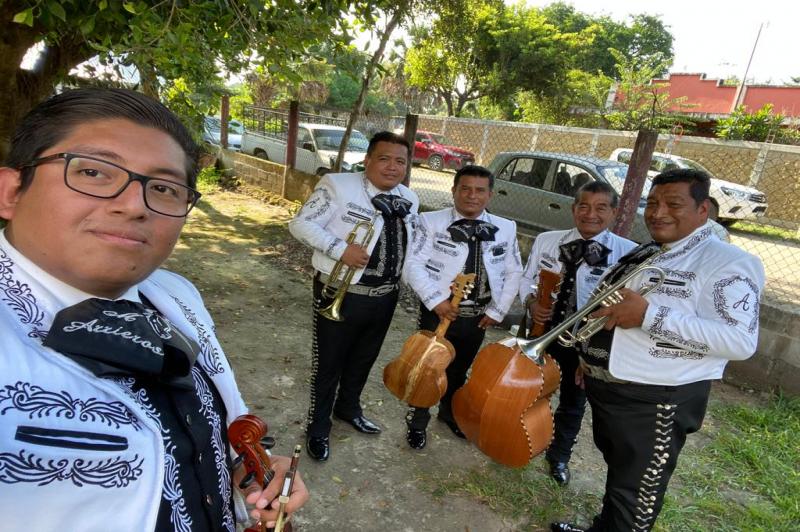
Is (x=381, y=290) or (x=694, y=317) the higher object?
(x=694, y=317)

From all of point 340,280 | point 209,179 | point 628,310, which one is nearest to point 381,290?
point 340,280

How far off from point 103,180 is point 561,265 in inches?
98.5

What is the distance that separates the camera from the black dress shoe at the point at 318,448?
2.81 m

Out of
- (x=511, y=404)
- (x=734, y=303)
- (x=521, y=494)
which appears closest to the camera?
(x=734, y=303)

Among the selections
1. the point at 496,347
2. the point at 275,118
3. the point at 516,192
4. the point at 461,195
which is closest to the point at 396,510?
the point at 496,347

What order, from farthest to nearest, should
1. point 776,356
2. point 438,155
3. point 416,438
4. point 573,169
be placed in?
point 438,155 < point 573,169 < point 776,356 < point 416,438

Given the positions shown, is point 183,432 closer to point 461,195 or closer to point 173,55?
point 461,195

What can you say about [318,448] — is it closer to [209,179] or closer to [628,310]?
[628,310]

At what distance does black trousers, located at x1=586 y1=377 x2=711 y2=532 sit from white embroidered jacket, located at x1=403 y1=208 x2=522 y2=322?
985mm

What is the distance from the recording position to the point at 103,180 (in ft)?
2.96

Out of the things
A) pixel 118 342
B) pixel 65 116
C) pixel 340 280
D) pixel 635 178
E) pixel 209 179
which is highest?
pixel 65 116

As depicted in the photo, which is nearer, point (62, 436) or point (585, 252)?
point (62, 436)

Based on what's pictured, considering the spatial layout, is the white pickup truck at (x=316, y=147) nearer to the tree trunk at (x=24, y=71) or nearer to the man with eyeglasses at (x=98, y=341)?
the tree trunk at (x=24, y=71)

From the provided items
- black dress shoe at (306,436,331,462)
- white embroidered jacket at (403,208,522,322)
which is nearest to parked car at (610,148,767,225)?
white embroidered jacket at (403,208,522,322)
